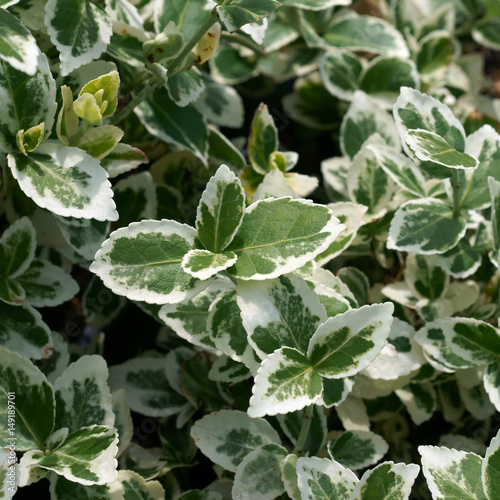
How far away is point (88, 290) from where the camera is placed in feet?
3.77

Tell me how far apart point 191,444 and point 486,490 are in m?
0.54

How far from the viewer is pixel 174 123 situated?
1.10m

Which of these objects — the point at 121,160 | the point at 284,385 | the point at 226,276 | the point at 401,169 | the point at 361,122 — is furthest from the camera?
the point at 361,122

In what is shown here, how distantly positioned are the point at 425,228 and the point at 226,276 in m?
0.34

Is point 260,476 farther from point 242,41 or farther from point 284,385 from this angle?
point 242,41

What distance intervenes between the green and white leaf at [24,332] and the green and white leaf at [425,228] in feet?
1.80

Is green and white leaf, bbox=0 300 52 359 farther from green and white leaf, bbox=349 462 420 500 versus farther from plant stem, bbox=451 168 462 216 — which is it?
plant stem, bbox=451 168 462 216

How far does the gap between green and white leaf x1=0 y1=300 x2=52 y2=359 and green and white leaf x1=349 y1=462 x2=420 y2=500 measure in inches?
19.7

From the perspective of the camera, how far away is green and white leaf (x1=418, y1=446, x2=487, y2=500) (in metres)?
0.74

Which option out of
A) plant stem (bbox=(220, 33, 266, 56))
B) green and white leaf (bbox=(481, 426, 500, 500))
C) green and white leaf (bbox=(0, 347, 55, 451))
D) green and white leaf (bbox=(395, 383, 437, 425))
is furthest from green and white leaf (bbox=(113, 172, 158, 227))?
green and white leaf (bbox=(481, 426, 500, 500))

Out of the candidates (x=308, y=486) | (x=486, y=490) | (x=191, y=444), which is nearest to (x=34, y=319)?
(x=191, y=444)

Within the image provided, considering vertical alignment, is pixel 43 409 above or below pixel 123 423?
above

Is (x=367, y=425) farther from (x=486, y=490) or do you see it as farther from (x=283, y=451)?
(x=486, y=490)

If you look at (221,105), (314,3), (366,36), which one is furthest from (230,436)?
(366,36)
